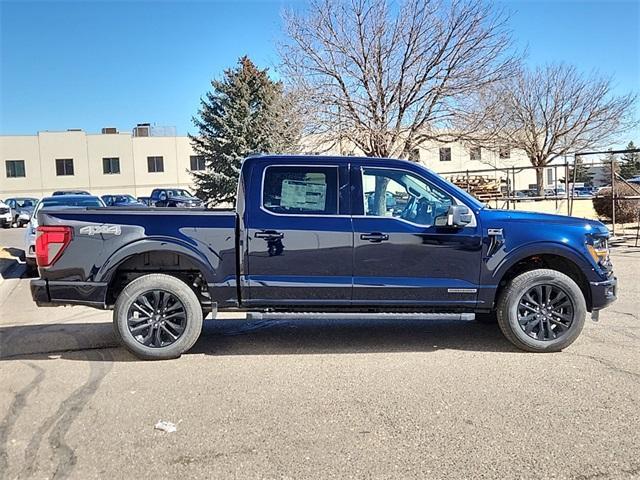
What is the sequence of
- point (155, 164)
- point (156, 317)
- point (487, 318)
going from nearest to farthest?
1. point (156, 317)
2. point (487, 318)
3. point (155, 164)

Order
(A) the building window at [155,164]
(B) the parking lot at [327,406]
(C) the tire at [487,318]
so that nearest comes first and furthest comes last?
(B) the parking lot at [327,406] → (C) the tire at [487,318] → (A) the building window at [155,164]

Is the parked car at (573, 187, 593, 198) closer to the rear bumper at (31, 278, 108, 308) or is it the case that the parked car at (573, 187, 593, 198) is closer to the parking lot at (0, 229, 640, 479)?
the parking lot at (0, 229, 640, 479)

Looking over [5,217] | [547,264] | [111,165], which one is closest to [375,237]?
[547,264]

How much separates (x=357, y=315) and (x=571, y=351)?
2.21 metres

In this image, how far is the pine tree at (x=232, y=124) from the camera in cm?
2928

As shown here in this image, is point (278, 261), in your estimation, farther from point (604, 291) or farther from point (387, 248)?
point (604, 291)

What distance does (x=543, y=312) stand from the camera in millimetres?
5676

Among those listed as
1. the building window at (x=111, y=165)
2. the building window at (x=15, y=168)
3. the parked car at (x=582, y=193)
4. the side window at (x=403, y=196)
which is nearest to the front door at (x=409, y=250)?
the side window at (x=403, y=196)

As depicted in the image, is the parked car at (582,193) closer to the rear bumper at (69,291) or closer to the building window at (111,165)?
the rear bumper at (69,291)

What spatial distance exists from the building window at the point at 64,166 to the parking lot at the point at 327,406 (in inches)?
2012

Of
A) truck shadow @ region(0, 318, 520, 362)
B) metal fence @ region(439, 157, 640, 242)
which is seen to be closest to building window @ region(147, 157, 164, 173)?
metal fence @ region(439, 157, 640, 242)

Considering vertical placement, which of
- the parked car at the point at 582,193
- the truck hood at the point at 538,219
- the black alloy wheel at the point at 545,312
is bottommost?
the black alloy wheel at the point at 545,312

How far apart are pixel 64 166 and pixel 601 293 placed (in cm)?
5503

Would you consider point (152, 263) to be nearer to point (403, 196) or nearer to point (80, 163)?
point (403, 196)
